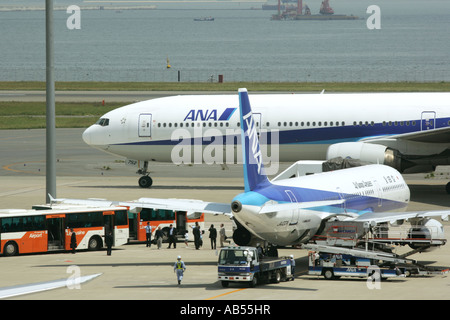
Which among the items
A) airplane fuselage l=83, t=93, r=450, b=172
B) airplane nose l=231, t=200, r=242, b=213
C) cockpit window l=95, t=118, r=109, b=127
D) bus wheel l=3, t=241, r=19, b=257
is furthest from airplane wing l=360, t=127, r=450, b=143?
airplane nose l=231, t=200, r=242, b=213

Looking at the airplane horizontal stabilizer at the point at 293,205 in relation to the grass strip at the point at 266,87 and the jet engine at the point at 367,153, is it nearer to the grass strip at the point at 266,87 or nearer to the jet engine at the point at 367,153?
the jet engine at the point at 367,153

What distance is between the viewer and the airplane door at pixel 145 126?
66.5 metres

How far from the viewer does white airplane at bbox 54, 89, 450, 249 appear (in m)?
36.9

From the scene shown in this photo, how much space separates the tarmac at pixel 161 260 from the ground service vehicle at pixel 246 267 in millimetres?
433

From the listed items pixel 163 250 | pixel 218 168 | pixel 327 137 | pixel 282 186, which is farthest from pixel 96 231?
pixel 218 168

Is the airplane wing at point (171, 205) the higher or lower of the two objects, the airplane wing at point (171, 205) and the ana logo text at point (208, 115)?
the lower

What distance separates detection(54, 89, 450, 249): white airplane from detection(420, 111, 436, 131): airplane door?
17352 mm

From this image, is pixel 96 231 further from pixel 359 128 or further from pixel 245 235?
pixel 359 128

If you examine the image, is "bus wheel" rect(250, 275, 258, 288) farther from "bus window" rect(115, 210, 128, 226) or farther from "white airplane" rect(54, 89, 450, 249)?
"bus window" rect(115, 210, 128, 226)

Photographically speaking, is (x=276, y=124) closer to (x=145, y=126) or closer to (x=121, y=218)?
(x=145, y=126)

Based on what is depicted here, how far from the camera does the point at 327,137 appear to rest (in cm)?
6419

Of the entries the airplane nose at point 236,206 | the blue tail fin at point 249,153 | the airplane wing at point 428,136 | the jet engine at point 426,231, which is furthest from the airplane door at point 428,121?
the airplane nose at point 236,206

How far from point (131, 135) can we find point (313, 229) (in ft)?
96.3

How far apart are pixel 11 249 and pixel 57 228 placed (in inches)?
104
